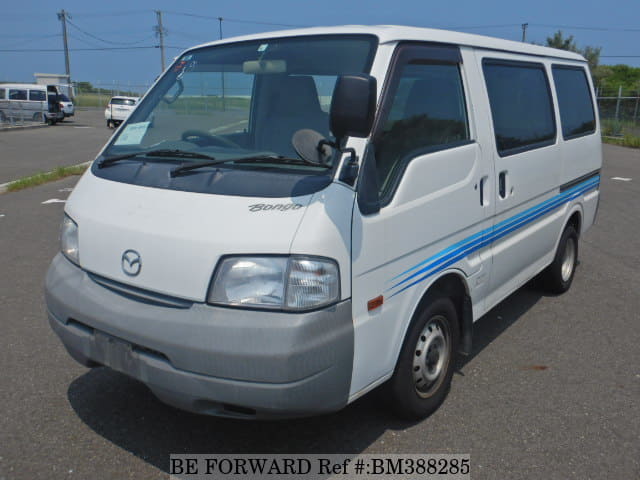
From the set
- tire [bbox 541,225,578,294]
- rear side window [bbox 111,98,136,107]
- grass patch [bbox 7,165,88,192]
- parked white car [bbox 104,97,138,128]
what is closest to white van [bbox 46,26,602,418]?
tire [bbox 541,225,578,294]

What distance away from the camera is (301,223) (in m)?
2.55

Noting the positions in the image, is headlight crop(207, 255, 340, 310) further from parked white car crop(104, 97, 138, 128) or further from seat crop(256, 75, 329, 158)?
parked white car crop(104, 97, 138, 128)

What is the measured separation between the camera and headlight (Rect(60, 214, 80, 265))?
312 centimetres

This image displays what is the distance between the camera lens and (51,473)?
115 inches

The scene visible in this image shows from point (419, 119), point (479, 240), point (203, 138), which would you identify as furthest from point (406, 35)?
point (479, 240)

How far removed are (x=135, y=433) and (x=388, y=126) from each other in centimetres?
212

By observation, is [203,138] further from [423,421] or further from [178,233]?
[423,421]

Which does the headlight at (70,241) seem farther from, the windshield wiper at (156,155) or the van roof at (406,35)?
the van roof at (406,35)

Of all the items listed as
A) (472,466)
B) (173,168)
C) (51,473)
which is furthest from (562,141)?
(51,473)

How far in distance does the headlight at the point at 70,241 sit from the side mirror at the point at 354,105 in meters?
1.52

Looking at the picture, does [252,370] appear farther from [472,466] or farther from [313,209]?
[472,466]

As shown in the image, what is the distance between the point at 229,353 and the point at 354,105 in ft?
3.81

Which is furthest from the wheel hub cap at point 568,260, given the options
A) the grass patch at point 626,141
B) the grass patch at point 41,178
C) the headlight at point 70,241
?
the grass patch at point 626,141

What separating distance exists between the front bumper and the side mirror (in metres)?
0.77
